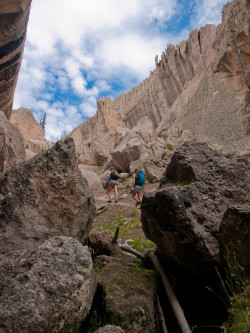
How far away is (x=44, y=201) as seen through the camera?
2.67m

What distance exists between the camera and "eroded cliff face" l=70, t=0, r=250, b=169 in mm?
14602

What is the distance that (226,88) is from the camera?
16.7 meters

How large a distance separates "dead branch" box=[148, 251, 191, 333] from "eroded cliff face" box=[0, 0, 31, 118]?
360 cm

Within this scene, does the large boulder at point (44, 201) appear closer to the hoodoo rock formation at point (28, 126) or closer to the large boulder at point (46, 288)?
the large boulder at point (46, 288)

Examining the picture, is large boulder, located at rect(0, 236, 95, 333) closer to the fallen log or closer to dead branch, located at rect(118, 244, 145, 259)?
the fallen log

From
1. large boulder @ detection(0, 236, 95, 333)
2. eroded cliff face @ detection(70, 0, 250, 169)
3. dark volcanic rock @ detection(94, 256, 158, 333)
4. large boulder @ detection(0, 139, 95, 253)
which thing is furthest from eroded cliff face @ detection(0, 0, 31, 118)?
eroded cliff face @ detection(70, 0, 250, 169)

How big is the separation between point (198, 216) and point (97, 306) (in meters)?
1.25

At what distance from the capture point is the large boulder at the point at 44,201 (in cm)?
246

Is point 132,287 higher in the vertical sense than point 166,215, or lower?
lower

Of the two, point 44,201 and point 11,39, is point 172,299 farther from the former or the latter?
point 11,39

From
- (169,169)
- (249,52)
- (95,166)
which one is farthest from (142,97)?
(169,169)

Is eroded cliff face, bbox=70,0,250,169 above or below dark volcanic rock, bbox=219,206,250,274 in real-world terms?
above

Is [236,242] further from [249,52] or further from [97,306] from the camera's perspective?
[249,52]

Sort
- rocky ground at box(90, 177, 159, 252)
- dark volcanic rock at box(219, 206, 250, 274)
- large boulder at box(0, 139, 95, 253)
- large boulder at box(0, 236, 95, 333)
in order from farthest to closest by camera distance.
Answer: rocky ground at box(90, 177, 159, 252), large boulder at box(0, 139, 95, 253), dark volcanic rock at box(219, 206, 250, 274), large boulder at box(0, 236, 95, 333)
